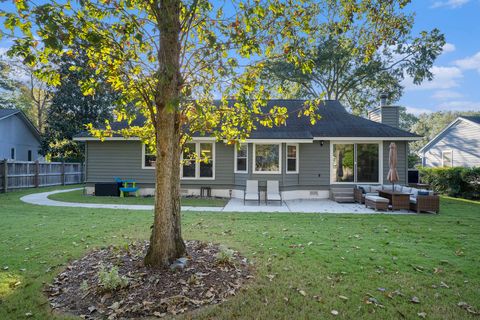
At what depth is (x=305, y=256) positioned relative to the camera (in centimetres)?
491

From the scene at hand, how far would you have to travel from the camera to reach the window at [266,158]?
42.2 ft

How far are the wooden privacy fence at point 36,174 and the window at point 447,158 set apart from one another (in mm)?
29022

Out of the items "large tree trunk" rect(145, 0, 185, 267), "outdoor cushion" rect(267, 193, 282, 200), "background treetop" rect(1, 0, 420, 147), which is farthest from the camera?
"outdoor cushion" rect(267, 193, 282, 200)

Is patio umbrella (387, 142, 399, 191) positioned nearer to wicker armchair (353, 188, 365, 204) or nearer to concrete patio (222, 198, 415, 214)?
concrete patio (222, 198, 415, 214)

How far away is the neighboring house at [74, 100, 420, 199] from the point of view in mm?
12797

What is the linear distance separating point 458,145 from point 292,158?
1647 cm

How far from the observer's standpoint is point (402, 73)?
23.2 metres

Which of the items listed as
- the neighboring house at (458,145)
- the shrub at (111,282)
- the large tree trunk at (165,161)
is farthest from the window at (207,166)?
the neighboring house at (458,145)

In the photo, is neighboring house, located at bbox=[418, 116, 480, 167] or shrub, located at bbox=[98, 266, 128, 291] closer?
shrub, located at bbox=[98, 266, 128, 291]

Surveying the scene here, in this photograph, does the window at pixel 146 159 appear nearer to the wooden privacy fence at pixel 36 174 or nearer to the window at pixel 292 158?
the window at pixel 292 158

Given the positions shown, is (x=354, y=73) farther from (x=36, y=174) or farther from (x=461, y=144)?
(x=36, y=174)

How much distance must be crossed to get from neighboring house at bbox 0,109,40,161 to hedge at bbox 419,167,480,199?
29.2m

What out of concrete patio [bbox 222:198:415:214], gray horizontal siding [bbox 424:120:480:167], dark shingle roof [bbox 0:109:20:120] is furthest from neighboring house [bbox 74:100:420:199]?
dark shingle roof [bbox 0:109:20:120]

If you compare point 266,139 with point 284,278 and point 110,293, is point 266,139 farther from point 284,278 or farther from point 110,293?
point 110,293
